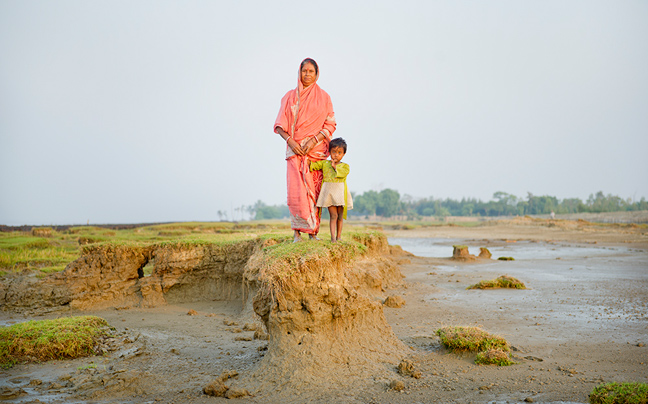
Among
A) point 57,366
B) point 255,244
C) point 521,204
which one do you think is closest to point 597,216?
point 521,204

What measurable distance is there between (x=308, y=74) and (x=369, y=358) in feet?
14.3

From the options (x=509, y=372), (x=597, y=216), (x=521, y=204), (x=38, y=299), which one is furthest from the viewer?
(x=521, y=204)

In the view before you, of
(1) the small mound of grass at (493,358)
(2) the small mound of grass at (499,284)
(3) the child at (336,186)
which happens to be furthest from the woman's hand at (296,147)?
(2) the small mound of grass at (499,284)

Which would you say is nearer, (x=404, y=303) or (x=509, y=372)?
(x=509, y=372)

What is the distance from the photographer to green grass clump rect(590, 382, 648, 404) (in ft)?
14.2

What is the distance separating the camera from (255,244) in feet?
35.3

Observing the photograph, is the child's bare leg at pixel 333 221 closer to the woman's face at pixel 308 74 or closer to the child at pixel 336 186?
the child at pixel 336 186

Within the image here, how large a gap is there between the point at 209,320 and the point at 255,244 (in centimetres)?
231

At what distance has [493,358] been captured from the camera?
5.93 meters

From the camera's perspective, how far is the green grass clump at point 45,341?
6309mm

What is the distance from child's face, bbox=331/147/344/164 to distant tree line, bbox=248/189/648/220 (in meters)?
94.9

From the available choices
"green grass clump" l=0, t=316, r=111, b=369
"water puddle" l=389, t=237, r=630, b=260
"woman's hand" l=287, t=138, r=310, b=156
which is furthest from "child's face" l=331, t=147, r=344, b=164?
"water puddle" l=389, t=237, r=630, b=260

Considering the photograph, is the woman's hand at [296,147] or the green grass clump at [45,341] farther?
the woman's hand at [296,147]

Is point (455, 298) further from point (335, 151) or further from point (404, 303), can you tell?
point (335, 151)
